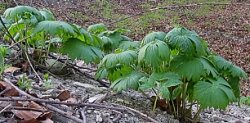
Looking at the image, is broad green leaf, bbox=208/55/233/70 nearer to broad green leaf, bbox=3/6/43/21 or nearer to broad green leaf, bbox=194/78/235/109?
broad green leaf, bbox=194/78/235/109

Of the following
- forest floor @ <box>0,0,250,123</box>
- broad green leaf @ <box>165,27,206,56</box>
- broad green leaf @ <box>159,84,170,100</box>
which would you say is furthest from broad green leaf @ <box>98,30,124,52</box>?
forest floor @ <box>0,0,250,123</box>

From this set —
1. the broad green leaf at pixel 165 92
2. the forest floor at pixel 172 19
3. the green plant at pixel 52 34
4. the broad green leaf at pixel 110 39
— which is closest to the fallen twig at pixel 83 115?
the broad green leaf at pixel 165 92

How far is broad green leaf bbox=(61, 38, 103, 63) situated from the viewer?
9.82ft

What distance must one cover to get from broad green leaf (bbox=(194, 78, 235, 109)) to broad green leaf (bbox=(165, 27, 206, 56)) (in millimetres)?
170

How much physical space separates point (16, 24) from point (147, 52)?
3.79ft

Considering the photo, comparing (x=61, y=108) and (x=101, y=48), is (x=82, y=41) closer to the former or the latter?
(x=101, y=48)

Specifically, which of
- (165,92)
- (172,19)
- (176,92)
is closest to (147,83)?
(165,92)

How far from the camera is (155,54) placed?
98.0 inches

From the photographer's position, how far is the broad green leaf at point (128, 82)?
2600 millimetres

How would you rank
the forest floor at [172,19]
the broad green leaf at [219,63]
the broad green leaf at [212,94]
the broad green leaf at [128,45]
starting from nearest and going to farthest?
1. the broad green leaf at [212,94]
2. the broad green leaf at [219,63]
3. the broad green leaf at [128,45]
4. the forest floor at [172,19]

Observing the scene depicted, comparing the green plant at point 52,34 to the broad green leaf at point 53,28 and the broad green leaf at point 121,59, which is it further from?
the broad green leaf at point 121,59

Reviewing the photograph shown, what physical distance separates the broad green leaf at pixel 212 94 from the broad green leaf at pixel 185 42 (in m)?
0.17

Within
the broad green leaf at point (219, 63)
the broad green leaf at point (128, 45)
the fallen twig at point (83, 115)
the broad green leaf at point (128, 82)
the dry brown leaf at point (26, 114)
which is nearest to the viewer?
the dry brown leaf at point (26, 114)

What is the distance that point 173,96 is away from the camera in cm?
267
